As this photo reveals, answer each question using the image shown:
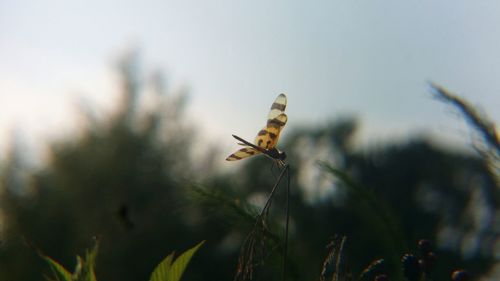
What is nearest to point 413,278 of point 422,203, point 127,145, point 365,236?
point 127,145

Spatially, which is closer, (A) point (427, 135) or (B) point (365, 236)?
(B) point (365, 236)

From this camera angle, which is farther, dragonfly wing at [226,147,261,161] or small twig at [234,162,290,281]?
small twig at [234,162,290,281]

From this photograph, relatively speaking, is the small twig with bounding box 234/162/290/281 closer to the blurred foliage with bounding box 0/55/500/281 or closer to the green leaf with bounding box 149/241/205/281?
the green leaf with bounding box 149/241/205/281

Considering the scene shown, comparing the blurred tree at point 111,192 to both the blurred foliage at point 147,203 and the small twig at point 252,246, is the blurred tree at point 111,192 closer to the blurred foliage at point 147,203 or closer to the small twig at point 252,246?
the blurred foliage at point 147,203

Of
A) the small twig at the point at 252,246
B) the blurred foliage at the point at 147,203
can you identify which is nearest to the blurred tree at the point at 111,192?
the blurred foliage at the point at 147,203

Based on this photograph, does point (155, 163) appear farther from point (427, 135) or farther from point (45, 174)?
point (427, 135)

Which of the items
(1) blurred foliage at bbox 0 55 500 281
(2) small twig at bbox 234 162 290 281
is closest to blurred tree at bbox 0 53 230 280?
(1) blurred foliage at bbox 0 55 500 281

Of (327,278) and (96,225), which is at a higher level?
(327,278)

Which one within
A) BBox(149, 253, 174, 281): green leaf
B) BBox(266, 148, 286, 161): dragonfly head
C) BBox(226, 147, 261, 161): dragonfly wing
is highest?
BBox(266, 148, 286, 161): dragonfly head
